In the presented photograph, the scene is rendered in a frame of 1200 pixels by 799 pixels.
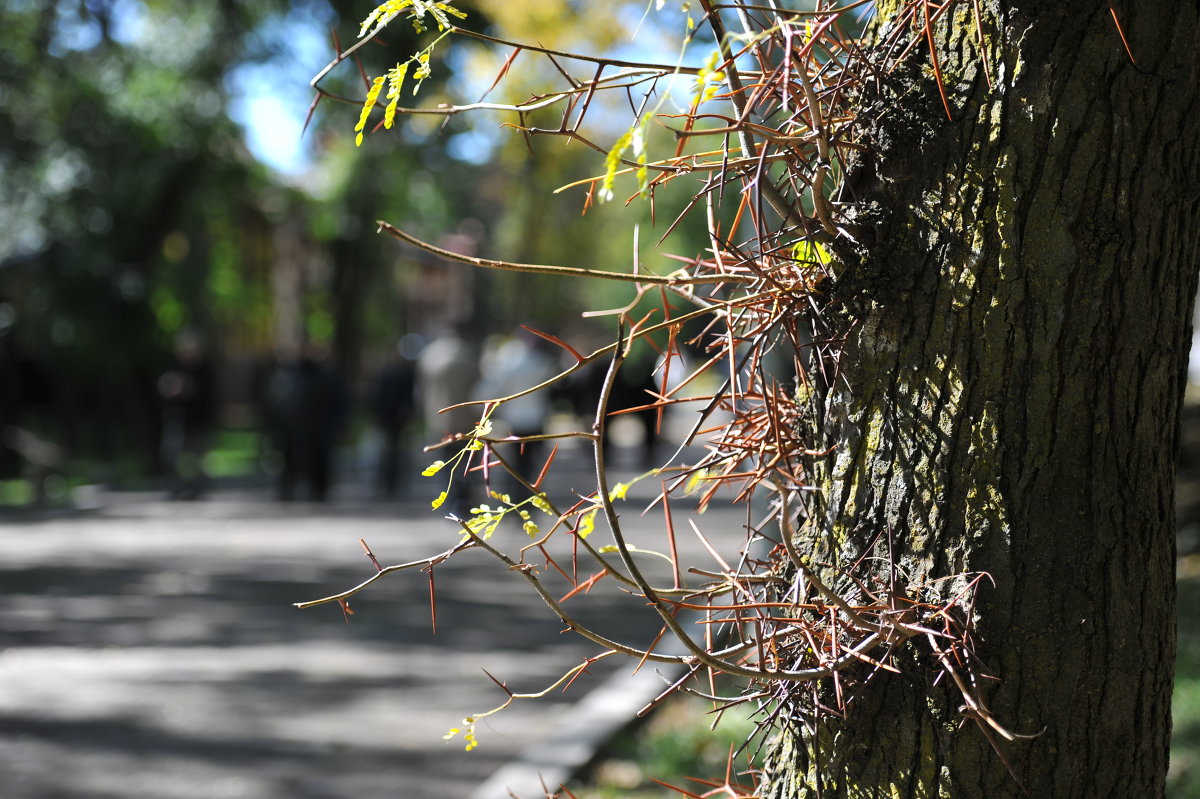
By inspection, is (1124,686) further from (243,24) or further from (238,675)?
(243,24)

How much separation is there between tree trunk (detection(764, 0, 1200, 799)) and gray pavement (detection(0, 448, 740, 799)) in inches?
150

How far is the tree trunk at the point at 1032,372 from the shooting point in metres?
1.79

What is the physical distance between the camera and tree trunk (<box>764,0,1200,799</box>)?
179cm

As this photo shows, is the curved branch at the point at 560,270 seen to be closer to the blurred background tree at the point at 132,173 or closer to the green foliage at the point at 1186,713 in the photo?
the green foliage at the point at 1186,713

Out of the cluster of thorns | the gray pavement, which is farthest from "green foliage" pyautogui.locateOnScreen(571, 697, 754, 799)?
the cluster of thorns

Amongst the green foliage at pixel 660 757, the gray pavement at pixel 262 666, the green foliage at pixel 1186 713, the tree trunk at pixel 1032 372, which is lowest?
the gray pavement at pixel 262 666

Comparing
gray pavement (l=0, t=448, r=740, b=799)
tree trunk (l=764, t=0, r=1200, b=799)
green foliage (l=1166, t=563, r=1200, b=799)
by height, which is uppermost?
tree trunk (l=764, t=0, r=1200, b=799)

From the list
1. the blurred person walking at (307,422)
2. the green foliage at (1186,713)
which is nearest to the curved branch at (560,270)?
the green foliage at (1186,713)

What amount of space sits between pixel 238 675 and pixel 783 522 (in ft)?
20.8

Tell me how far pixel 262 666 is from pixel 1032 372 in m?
6.50

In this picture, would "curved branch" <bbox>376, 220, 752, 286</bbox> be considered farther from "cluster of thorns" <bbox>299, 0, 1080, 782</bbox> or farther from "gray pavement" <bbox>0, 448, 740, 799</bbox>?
"gray pavement" <bbox>0, 448, 740, 799</bbox>

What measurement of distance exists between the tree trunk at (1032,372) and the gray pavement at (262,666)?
3.81 m

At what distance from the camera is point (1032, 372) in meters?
1.81

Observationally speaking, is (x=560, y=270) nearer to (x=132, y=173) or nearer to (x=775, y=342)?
(x=775, y=342)
